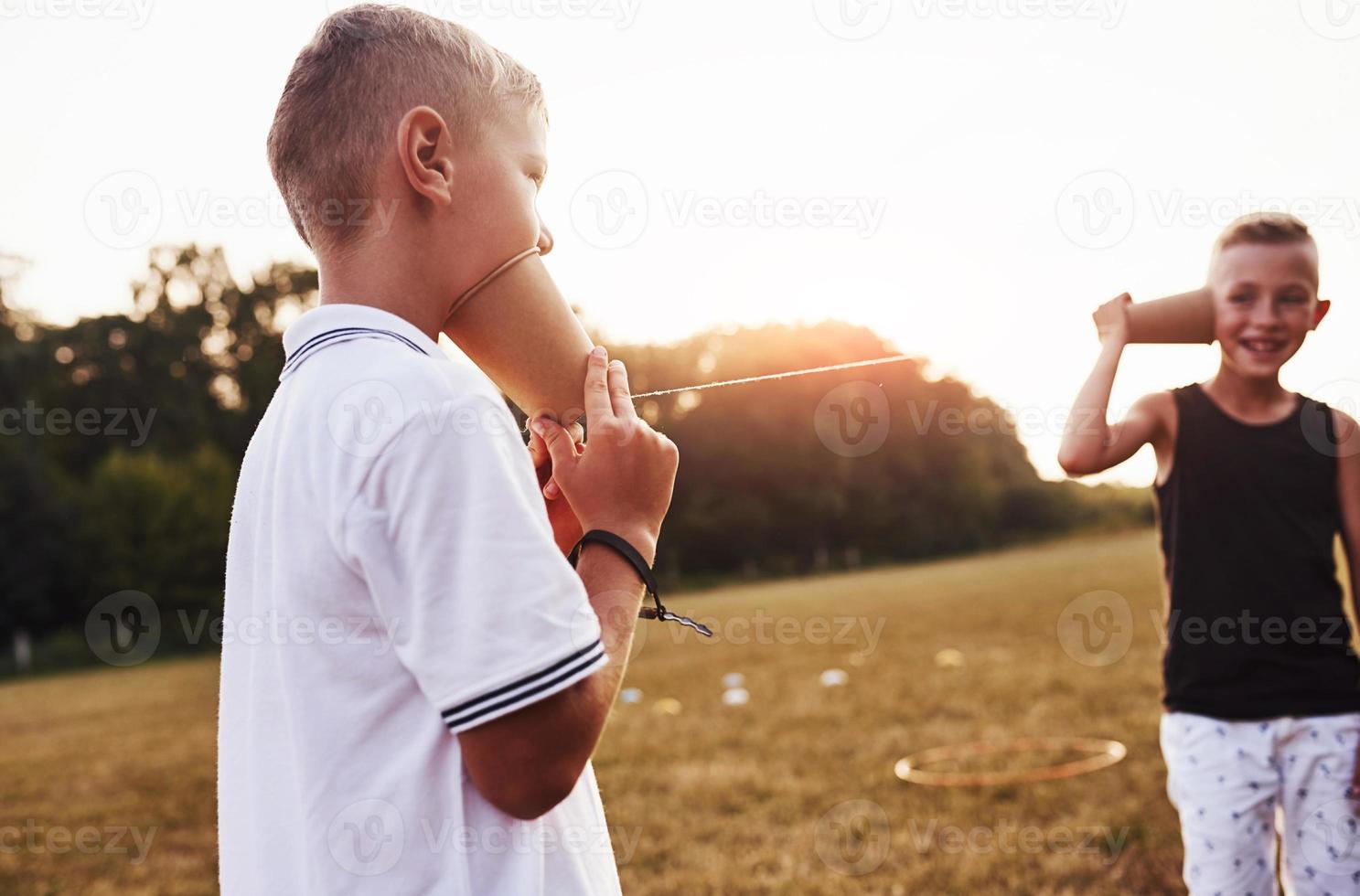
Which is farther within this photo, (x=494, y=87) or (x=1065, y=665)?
(x=1065, y=665)

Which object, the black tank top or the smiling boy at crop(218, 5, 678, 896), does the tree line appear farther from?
the smiling boy at crop(218, 5, 678, 896)

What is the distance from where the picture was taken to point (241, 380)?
120 ft

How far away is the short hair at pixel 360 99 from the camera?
137cm

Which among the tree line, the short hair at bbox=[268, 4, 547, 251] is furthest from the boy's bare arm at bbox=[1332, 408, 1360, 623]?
the tree line

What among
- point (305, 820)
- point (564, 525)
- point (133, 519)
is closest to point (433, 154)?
point (564, 525)

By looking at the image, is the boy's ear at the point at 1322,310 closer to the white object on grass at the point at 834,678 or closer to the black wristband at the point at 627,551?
the black wristband at the point at 627,551

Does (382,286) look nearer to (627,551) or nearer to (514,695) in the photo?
(627,551)

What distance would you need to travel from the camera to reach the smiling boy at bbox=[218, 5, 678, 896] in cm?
112

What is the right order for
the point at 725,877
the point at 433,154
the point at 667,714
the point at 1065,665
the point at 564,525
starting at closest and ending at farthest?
the point at 433,154 → the point at 564,525 → the point at 725,877 → the point at 667,714 → the point at 1065,665

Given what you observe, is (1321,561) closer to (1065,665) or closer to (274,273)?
(1065,665)

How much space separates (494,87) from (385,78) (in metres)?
0.14

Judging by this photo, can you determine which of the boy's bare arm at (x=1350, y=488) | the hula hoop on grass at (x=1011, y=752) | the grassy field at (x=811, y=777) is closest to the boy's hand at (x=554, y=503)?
the boy's bare arm at (x=1350, y=488)

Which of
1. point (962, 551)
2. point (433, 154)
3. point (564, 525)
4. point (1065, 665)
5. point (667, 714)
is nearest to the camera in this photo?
point (433, 154)

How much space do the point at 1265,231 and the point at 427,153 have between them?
7.37 ft
